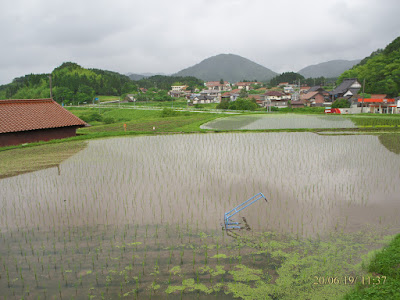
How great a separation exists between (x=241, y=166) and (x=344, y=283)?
7.59m

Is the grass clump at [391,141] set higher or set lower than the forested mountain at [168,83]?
lower

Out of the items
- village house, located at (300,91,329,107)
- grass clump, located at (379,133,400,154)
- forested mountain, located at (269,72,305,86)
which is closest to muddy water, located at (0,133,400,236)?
grass clump, located at (379,133,400,154)

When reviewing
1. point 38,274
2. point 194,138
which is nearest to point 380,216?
point 38,274

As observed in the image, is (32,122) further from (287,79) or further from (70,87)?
(287,79)

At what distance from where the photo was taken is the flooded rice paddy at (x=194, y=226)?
530 cm

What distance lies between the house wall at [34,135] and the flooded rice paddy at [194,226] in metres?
6.21

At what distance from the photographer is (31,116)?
1881cm

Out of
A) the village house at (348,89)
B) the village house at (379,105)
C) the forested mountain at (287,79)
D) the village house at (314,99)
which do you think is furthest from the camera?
the forested mountain at (287,79)

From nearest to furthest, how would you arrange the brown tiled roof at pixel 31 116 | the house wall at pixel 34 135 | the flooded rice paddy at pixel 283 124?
the house wall at pixel 34 135 < the brown tiled roof at pixel 31 116 < the flooded rice paddy at pixel 283 124

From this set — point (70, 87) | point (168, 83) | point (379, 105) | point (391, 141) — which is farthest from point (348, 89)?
point (168, 83)

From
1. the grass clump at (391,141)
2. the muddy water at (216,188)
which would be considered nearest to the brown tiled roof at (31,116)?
the muddy water at (216,188)

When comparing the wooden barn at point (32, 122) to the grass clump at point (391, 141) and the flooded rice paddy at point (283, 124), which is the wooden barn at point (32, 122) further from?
the grass clump at point (391, 141)

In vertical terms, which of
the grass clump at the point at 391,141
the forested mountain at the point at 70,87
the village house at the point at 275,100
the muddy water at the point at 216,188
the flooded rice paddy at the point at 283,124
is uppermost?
the forested mountain at the point at 70,87

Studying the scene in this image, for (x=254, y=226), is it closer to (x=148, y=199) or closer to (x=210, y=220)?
(x=210, y=220)
